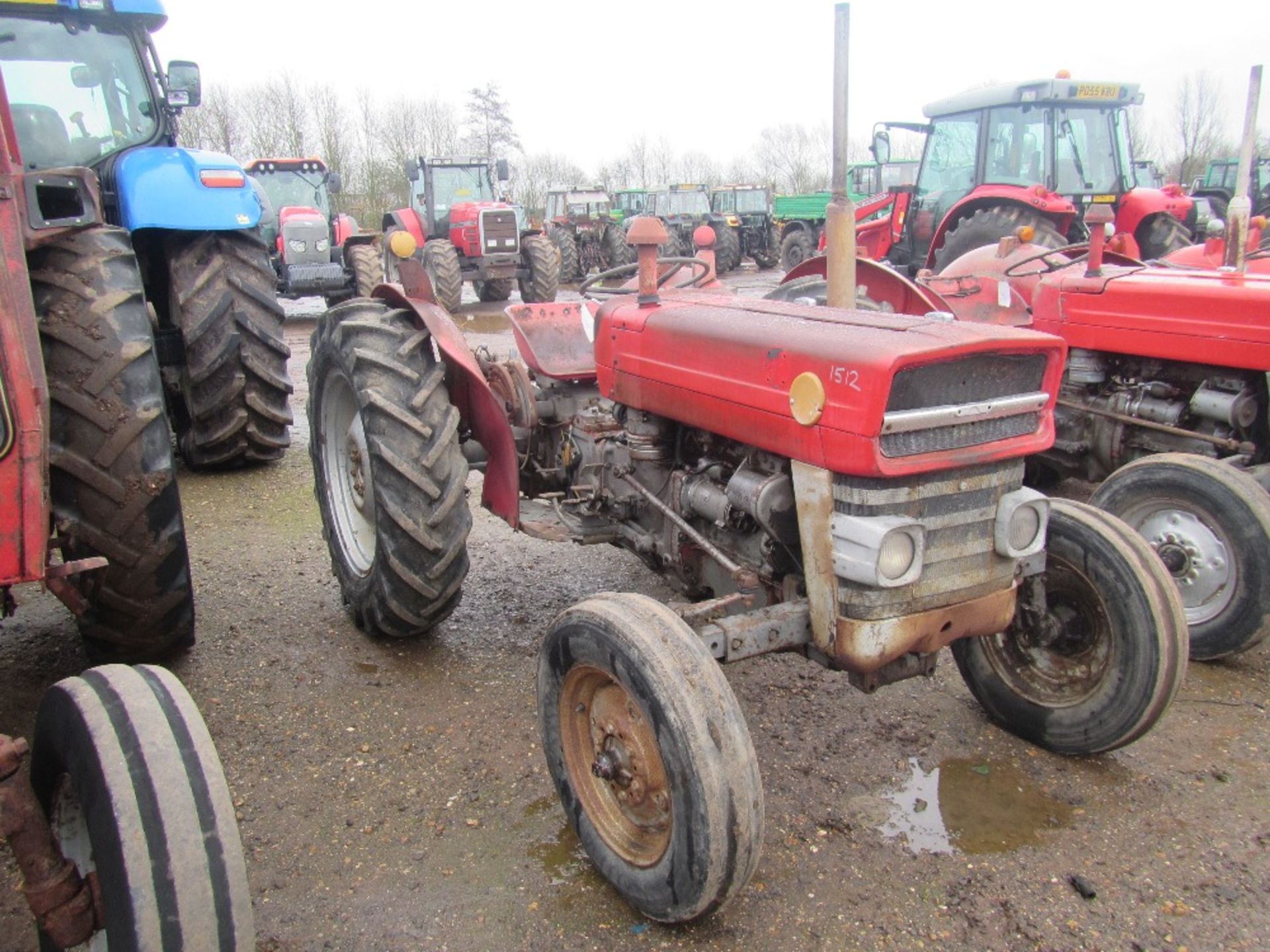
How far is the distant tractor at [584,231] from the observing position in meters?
20.2

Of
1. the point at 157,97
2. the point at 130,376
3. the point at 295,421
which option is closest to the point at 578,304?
the point at 130,376

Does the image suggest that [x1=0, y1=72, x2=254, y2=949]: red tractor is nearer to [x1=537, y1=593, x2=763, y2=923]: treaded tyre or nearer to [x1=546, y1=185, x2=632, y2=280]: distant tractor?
[x1=537, y1=593, x2=763, y2=923]: treaded tyre

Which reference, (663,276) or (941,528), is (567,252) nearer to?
(663,276)

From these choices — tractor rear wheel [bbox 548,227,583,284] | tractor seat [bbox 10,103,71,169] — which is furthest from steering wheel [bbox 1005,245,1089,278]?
tractor rear wheel [bbox 548,227,583,284]

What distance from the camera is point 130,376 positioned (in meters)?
2.68

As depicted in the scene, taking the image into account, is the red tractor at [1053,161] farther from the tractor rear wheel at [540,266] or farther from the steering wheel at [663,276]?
the tractor rear wheel at [540,266]

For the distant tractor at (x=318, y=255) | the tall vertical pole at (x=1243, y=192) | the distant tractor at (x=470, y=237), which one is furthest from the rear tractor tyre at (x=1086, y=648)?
the distant tractor at (x=470, y=237)

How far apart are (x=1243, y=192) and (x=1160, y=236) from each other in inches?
214

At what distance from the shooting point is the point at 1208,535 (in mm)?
3398

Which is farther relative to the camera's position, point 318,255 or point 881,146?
point 318,255

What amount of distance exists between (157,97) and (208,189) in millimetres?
686

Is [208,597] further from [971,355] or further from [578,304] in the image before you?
[971,355]

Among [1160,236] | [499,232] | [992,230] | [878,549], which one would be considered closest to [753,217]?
[499,232]

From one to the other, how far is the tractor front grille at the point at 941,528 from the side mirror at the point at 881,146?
29.1 ft
